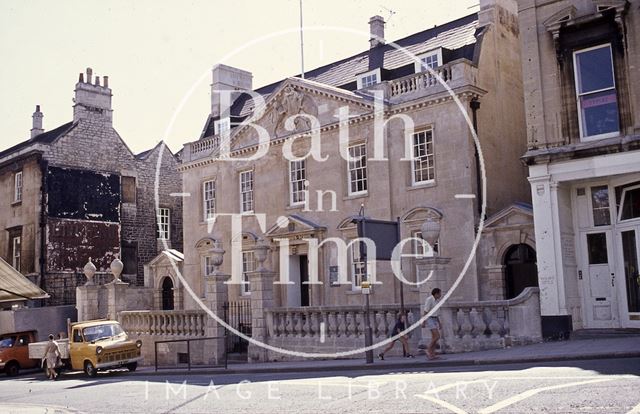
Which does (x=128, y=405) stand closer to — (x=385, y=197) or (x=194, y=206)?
(x=385, y=197)

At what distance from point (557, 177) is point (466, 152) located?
5.90 meters

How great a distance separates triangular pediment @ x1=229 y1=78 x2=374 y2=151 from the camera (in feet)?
91.9

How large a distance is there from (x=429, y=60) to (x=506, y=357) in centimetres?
1592

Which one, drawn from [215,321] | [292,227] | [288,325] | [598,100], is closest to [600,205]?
[598,100]

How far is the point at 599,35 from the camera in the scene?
→ 19.0 m

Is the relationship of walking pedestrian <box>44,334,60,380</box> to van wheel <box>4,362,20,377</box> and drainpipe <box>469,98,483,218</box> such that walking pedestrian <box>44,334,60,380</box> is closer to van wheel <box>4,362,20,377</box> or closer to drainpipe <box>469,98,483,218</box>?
van wheel <box>4,362,20,377</box>

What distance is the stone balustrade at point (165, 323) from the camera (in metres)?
23.5

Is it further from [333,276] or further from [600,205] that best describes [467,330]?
[333,276]

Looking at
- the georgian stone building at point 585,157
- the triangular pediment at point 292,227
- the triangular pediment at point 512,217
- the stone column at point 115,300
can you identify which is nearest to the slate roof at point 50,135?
the stone column at point 115,300

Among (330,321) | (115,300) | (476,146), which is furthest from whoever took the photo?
(115,300)

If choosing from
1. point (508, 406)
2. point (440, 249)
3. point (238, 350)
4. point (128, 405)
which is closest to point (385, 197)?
point (440, 249)

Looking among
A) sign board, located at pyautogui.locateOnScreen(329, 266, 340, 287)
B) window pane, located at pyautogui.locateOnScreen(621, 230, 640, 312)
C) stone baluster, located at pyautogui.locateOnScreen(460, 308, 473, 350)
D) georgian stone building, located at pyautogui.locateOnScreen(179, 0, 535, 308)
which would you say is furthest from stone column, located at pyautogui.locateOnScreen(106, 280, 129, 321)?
window pane, located at pyautogui.locateOnScreen(621, 230, 640, 312)

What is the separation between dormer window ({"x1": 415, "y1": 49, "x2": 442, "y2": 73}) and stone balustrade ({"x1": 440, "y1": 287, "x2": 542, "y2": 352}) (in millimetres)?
12403

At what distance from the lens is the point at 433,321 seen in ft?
53.5
